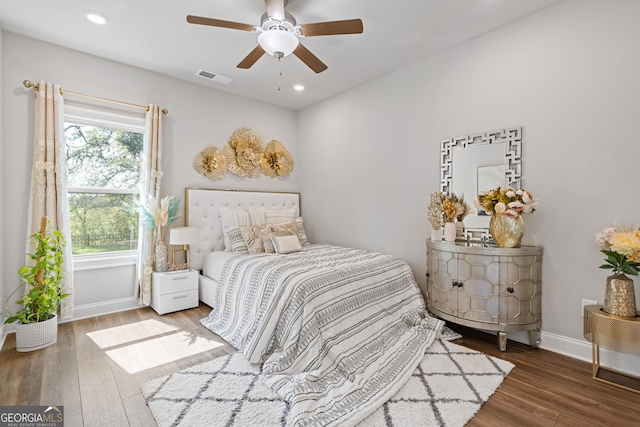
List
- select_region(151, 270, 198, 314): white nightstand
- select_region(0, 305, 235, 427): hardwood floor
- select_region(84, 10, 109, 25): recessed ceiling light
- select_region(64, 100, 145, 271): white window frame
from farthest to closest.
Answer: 1. select_region(151, 270, 198, 314): white nightstand
2. select_region(64, 100, 145, 271): white window frame
3. select_region(84, 10, 109, 25): recessed ceiling light
4. select_region(0, 305, 235, 427): hardwood floor

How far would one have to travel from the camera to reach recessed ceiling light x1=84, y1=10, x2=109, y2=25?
253cm

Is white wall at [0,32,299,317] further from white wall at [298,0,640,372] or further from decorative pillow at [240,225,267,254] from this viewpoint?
white wall at [298,0,640,372]

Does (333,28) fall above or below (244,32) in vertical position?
below

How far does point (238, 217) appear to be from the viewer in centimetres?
397

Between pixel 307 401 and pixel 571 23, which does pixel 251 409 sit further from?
pixel 571 23

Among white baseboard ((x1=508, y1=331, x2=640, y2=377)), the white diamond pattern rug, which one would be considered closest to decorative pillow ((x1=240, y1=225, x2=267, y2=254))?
the white diamond pattern rug

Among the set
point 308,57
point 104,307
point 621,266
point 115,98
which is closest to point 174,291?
point 104,307

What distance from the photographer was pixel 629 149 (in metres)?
2.15

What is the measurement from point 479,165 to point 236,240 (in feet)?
9.08

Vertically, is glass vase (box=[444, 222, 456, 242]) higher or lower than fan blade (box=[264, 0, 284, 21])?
lower

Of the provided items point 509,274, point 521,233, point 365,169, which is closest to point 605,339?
point 509,274

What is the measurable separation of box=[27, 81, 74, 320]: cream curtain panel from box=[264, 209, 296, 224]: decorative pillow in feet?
7.05

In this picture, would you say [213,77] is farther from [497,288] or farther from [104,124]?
[497,288]

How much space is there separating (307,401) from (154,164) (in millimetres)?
3071
